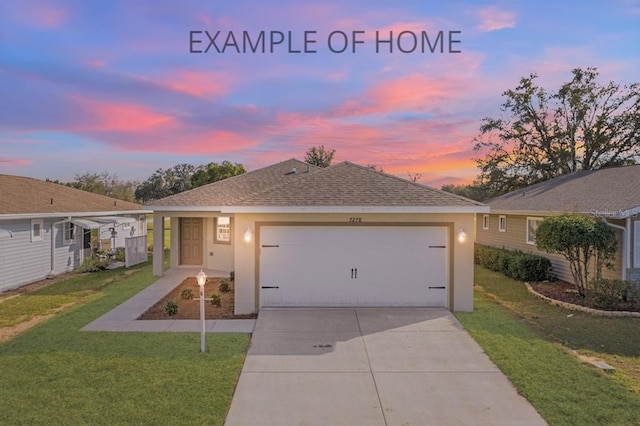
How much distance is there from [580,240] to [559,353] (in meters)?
4.96

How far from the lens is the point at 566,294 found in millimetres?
11016

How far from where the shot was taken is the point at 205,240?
50.2 feet

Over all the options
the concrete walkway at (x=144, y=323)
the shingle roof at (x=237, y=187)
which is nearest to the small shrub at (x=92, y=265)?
the shingle roof at (x=237, y=187)

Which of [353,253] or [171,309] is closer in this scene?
[171,309]

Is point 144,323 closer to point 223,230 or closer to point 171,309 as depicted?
point 171,309

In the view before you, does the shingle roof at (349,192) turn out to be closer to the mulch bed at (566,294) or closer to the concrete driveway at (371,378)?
the concrete driveway at (371,378)

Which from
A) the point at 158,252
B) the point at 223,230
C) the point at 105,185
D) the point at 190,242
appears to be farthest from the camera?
the point at 105,185

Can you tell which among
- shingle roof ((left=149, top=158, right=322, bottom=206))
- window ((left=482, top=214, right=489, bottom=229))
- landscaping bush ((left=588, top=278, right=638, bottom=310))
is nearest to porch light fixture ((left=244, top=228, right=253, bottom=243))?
shingle roof ((left=149, top=158, right=322, bottom=206))

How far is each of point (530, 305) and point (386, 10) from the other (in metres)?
9.16

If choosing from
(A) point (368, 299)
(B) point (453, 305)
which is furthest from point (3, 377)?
(B) point (453, 305)

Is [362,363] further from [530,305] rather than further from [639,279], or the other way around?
[639,279]

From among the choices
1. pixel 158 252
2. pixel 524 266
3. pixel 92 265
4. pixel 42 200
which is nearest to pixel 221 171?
pixel 42 200

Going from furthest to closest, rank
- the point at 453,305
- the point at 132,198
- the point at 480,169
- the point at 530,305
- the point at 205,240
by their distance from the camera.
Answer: the point at 132,198 < the point at 480,169 < the point at 205,240 < the point at 530,305 < the point at 453,305

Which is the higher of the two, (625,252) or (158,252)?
(625,252)
